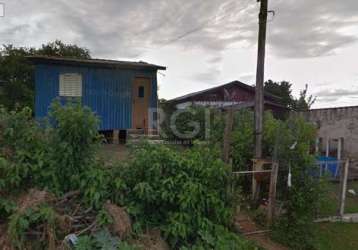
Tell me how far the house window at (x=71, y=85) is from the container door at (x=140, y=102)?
197 centimetres

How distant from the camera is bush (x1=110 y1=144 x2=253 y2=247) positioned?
326 centimetres

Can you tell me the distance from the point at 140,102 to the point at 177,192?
23.1 ft

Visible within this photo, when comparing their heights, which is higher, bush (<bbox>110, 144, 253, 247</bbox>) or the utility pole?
the utility pole

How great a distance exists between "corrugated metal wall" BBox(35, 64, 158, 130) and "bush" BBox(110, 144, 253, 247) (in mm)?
6052

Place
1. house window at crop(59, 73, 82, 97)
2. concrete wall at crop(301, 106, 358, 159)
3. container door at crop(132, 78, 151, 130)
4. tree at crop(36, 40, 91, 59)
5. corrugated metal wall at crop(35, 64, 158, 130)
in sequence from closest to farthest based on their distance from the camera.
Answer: corrugated metal wall at crop(35, 64, 158, 130)
house window at crop(59, 73, 82, 97)
container door at crop(132, 78, 151, 130)
concrete wall at crop(301, 106, 358, 159)
tree at crop(36, 40, 91, 59)

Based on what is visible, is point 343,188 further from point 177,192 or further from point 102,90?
point 102,90

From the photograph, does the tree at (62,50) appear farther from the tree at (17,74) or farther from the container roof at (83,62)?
the container roof at (83,62)

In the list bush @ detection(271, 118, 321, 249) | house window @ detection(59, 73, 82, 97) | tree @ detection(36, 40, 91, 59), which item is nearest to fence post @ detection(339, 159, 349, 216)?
bush @ detection(271, 118, 321, 249)

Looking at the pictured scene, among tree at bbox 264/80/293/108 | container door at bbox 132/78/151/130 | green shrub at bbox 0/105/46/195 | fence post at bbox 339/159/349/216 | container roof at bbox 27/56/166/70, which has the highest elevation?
tree at bbox 264/80/293/108

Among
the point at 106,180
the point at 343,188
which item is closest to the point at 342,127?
the point at 343,188

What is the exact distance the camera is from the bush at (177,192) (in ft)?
10.7

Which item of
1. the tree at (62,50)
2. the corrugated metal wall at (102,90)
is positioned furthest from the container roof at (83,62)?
the tree at (62,50)

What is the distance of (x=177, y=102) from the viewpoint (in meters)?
17.1

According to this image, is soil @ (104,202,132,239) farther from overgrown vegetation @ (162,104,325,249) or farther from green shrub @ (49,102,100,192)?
overgrown vegetation @ (162,104,325,249)
